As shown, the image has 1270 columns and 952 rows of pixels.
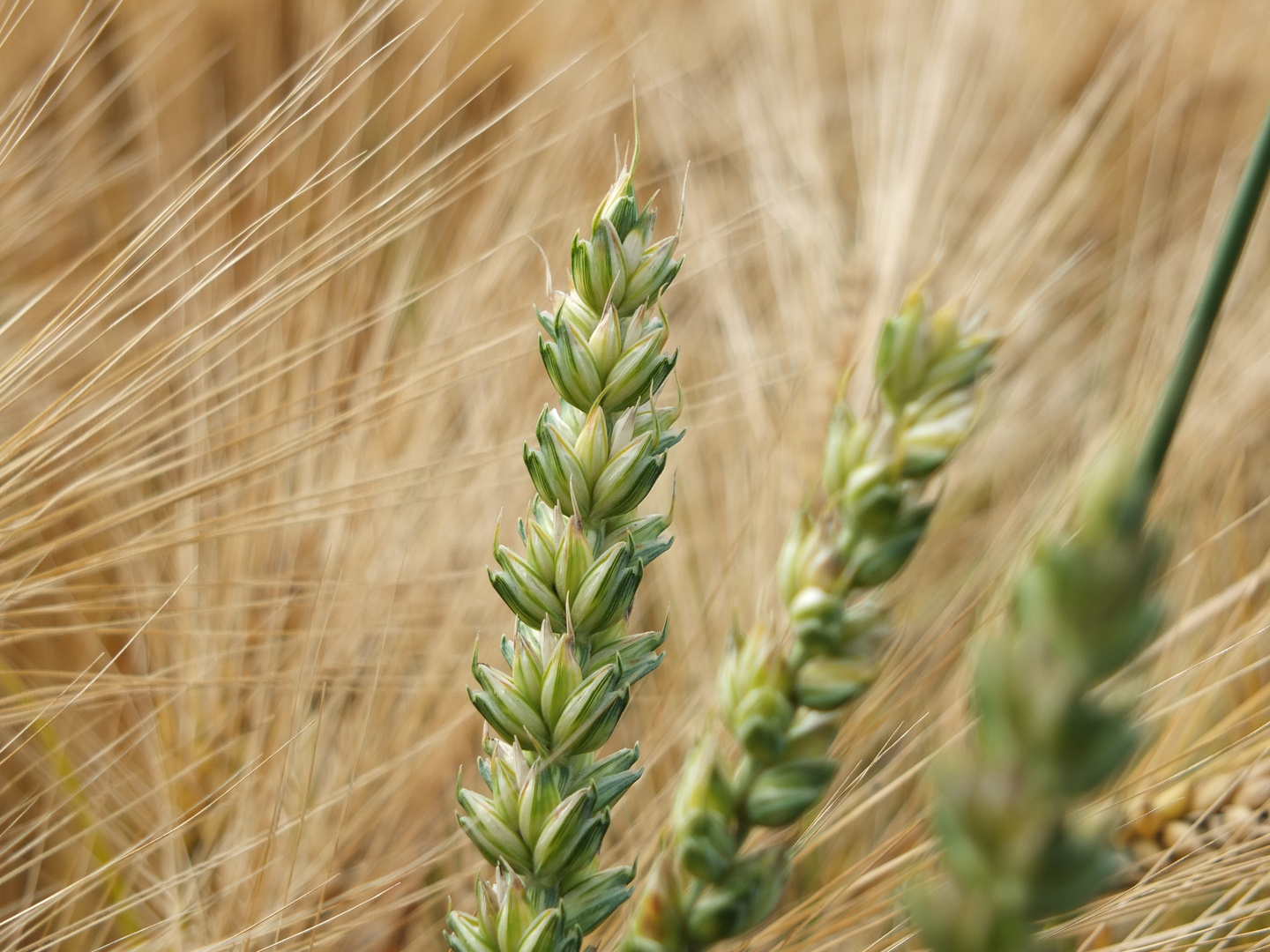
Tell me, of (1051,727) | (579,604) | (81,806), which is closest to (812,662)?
(579,604)

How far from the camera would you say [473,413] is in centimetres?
72

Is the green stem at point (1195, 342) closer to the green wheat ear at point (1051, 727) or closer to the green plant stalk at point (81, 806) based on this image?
the green wheat ear at point (1051, 727)

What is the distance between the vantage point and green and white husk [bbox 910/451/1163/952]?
0.14 metres

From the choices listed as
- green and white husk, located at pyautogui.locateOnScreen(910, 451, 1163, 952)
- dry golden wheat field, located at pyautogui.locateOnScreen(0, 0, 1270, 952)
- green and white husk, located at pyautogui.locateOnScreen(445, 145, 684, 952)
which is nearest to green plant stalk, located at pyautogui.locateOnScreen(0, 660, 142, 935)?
dry golden wheat field, located at pyautogui.locateOnScreen(0, 0, 1270, 952)

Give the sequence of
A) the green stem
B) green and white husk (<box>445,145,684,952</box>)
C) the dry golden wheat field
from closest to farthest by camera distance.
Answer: the green stem, green and white husk (<box>445,145,684,952</box>), the dry golden wheat field

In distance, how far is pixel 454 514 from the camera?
66 cm

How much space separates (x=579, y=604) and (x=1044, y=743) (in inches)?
6.4

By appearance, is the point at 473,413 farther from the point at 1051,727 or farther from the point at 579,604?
the point at 1051,727

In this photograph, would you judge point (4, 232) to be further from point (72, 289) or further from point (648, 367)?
point (648, 367)

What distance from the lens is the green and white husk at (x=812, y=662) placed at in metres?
0.35

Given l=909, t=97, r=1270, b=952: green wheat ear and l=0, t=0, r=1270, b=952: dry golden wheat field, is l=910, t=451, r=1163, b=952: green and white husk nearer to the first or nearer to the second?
l=909, t=97, r=1270, b=952: green wheat ear

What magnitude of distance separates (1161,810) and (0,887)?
0.69 metres

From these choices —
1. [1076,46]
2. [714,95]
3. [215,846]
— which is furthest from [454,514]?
[1076,46]

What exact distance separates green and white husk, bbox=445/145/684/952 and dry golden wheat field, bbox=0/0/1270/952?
0.05 meters
